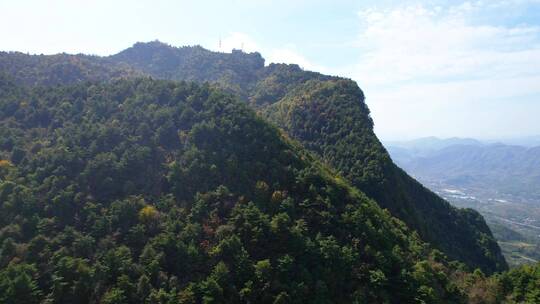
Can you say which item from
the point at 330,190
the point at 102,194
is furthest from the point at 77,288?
the point at 330,190

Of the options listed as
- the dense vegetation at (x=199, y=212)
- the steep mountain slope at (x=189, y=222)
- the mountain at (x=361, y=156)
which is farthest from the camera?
the mountain at (x=361, y=156)

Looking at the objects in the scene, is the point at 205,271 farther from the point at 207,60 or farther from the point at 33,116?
the point at 207,60

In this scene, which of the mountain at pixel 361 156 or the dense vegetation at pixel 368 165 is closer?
the dense vegetation at pixel 368 165

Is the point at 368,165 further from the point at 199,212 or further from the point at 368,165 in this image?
the point at 199,212

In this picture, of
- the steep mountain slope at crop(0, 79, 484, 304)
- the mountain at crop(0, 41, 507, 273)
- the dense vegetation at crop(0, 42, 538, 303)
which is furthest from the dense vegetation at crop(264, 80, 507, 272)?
the steep mountain slope at crop(0, 79, 484, 304)

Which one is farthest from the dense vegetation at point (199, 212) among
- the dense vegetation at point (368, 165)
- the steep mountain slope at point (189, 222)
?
the dense vegetation at point (368, 165)

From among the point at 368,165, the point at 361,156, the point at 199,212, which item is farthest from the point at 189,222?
the point at 361,156

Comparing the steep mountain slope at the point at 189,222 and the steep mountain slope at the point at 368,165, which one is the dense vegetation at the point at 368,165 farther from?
the steep mountain slope at the point at 189,222

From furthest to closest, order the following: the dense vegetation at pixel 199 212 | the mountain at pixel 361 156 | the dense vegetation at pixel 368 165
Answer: the mountain at pixel 361 156 < the dense vegetation at pixel 368 165 < the dense vegetation at pixel 199 212

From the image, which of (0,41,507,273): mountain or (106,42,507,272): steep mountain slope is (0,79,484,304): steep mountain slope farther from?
(0,41,507,273): mountain
